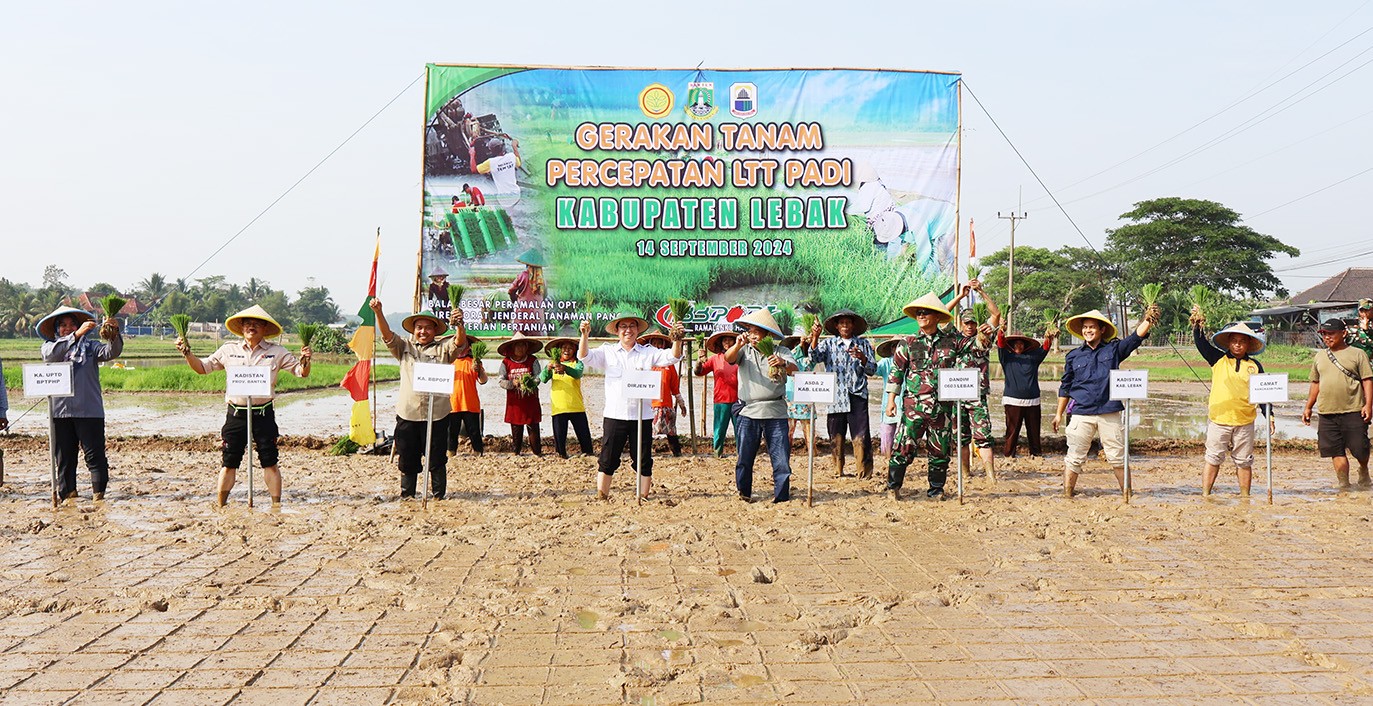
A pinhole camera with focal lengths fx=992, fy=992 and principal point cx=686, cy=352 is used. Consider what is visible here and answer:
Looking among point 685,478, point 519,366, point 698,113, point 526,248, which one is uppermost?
point 698,113

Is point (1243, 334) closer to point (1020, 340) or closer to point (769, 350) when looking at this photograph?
point (1020, 340)

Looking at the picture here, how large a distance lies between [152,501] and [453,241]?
4720 mm

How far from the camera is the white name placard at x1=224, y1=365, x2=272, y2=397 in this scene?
7305mm

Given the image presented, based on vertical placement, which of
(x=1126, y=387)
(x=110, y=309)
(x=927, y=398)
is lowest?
(x=927, y=398)

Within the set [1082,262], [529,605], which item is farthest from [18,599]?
[1082,262]

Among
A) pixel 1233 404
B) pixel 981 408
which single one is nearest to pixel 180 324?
pixel 981 408

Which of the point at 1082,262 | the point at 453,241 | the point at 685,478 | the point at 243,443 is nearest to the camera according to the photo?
the point at 243,443

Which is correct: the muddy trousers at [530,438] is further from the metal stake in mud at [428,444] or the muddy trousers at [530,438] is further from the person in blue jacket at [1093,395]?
the person in blue jacket at [1093,395]

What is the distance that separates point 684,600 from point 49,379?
18.4ft

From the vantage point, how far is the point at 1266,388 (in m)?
7.68

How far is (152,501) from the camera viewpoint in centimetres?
777

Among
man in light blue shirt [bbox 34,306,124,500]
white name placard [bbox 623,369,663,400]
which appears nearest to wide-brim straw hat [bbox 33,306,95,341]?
man in light blue shirt [bbox 34,306,124,500]

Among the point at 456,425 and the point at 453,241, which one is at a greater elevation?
the point at 453,241

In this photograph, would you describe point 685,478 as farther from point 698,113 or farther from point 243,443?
point 698,113
